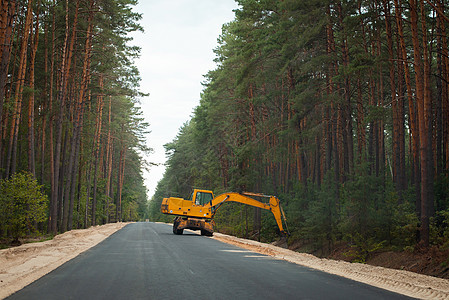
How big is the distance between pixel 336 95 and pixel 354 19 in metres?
5.91

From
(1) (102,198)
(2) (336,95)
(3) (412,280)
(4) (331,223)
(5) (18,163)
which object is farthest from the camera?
(1) (102,198)

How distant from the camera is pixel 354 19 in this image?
16109 millimetres

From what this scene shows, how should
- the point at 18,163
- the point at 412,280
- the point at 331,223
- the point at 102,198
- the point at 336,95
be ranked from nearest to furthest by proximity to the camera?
the point at 412,280 < the point at 331,223 < the point at 336,95 < the point at 18,163 < the point at 102,198

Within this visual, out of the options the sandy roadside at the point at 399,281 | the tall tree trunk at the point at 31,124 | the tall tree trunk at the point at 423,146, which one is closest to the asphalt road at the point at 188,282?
the sandy roadside at the point at 399,281

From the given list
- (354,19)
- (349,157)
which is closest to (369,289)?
(354,19)

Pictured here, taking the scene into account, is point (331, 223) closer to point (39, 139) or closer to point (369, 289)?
point (369, 289)

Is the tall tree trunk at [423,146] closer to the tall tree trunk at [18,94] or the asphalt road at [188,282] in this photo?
the asphalt road at [188,282]

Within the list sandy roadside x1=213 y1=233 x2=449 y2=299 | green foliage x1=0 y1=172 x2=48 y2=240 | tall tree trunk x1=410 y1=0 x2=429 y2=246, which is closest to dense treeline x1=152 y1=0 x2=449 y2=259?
tall tree trunk x1=410 y1=0 x2=429 y2=246

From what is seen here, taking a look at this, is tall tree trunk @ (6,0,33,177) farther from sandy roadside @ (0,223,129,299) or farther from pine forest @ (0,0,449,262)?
sandy roadside @ (0,223,129,299)

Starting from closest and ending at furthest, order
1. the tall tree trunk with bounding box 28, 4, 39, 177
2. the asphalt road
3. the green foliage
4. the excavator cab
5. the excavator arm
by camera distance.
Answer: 1. the asphalt road
2. the green foliage
3. the tall tree trunk with bounding box 28, 4, 39, 177
4. the excavator arm
5. the excavator cab

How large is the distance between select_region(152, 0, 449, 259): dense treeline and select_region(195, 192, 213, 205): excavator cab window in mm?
3698

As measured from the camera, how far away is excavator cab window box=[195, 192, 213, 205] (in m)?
28.6

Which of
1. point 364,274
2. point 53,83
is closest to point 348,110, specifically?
point 364,274

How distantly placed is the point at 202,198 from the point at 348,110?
41.2ft
